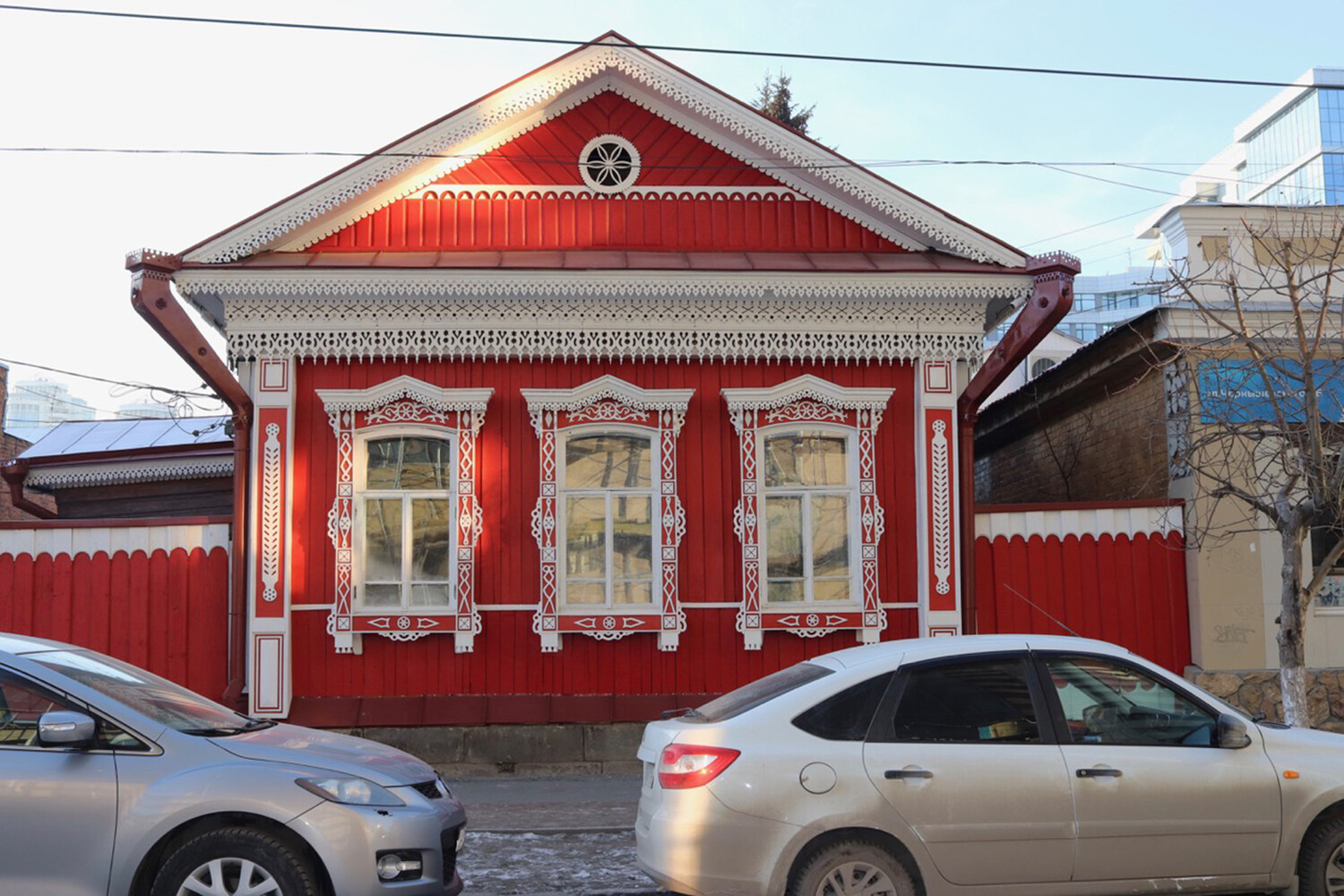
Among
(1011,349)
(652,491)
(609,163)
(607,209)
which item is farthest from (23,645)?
(1011,349)

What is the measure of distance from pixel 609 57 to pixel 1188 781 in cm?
896

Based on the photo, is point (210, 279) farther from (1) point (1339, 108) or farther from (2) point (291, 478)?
(1) point (1339, 108)

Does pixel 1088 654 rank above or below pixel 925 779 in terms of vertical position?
above

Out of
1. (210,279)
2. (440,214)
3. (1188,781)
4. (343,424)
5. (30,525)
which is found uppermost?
(440,214)

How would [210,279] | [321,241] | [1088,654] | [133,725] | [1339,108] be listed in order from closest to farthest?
[133,725]
[1088,654]
[210,279]
[321,241]
[1339,108]

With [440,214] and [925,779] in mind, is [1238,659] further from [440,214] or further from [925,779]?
[440,214]

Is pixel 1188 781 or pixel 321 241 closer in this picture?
pixel 1188 781

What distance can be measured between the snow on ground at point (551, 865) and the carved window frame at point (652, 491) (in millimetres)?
3008

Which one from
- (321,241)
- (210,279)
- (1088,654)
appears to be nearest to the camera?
(1088,654)

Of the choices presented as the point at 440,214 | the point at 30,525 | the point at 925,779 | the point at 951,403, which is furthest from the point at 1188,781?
the point at 30,525

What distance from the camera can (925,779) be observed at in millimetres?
6016

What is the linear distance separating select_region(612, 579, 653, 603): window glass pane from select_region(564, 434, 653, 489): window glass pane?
3.00 feet

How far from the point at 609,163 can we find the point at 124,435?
11.3 meters

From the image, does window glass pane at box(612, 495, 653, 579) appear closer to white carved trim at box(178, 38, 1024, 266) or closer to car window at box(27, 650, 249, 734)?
white carved trim at box(178, 38, 1024, 266)
